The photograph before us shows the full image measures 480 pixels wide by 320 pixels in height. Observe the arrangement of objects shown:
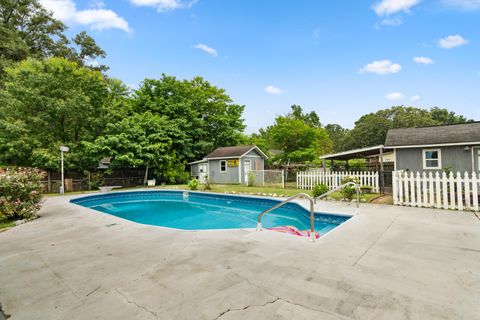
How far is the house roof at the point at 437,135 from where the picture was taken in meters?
10.9

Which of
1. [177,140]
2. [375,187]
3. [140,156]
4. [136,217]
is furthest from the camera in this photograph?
[177,140]

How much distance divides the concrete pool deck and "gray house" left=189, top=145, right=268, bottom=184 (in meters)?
14.2

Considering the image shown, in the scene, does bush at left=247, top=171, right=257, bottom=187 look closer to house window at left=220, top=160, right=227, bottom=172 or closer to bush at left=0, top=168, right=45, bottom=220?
house window at left=220, top=160, right=227, bottom=172

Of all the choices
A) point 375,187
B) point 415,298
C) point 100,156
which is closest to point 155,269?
point 415,298

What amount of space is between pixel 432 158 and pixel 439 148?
1.92 ft

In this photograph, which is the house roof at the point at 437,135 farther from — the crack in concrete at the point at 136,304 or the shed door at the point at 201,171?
the shed door at the point at 201,171

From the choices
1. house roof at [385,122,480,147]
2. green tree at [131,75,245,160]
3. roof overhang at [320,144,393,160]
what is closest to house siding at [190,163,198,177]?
green tree at [131,75,245,160]

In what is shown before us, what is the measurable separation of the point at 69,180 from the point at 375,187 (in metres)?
19.9

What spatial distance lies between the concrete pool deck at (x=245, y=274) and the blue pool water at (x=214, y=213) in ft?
9.77

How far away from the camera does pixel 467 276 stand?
281 centimetres

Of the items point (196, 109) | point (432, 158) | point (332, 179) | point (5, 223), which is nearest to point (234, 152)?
point (196, 109)

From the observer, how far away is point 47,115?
629 inches

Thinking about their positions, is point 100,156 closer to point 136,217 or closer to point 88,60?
point 136,217

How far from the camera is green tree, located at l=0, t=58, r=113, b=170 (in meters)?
14.9
